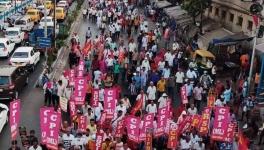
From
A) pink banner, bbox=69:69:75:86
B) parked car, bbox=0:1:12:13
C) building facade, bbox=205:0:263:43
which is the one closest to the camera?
pink banner, bbox=69:69:75:86

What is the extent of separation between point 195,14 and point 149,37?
698 centimetres

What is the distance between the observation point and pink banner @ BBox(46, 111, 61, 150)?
52.2ft

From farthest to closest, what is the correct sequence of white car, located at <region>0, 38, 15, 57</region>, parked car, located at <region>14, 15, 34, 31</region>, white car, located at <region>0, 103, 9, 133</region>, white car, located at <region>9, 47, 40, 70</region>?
parked car, located at <region>14, 15, 34, 31</region>
white car, located at <region>0, 38, 15, 57</region>
white car, located at <region>9, 47, 40, 70</region>
white car, located at <region>0, 103, 9, 133</region>

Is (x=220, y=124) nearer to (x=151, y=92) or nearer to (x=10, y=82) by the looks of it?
(x=151, y=92)

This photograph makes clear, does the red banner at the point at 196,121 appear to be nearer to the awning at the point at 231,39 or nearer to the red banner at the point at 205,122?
the red banner at the point at 205,122

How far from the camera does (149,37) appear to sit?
33.2 m

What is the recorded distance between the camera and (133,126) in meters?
16.6

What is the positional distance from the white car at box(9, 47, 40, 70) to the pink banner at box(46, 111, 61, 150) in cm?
1346

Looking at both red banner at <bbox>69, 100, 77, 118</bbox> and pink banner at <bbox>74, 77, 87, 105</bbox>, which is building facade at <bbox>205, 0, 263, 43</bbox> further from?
red banner at <bbox>69, 100, 77, 118</bbox>

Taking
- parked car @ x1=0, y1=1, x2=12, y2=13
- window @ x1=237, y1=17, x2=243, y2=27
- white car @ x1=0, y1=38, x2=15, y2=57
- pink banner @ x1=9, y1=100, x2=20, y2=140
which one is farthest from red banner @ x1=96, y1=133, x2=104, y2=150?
parked car @ x1=0, y1=1, x2=12, y2=13

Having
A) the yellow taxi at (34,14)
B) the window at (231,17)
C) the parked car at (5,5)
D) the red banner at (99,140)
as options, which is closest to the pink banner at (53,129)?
the red banner at (99,140)

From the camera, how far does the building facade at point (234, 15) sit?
108ft

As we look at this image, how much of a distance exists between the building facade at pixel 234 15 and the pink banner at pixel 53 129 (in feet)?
55.8

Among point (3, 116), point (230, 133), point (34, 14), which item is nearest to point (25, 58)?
point (3, 116)
